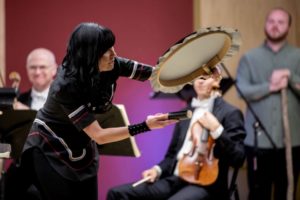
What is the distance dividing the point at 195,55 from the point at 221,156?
4.90ft

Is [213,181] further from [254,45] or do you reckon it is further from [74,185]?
[254,45]

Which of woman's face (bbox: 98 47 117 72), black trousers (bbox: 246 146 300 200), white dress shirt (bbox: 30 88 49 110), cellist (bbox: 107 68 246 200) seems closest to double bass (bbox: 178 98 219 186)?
cellist (bbox: 107 68 246 200)

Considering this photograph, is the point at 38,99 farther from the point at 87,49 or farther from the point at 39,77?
the point at 87,49

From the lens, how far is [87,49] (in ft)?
7.09

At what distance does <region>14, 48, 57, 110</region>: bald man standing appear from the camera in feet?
13.8

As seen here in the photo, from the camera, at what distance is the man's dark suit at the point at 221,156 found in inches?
139

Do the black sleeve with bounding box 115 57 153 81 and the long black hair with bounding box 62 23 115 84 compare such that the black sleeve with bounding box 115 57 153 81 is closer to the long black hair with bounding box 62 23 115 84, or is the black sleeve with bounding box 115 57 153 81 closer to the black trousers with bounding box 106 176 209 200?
the long black hair with bounding box 62 23 115 84

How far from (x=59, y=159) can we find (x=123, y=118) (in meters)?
0.58

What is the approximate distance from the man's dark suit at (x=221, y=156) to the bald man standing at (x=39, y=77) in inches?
37.7

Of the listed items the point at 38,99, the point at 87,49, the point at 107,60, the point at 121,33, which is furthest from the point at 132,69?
the point at 121,33

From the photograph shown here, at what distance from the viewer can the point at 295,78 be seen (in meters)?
4.24

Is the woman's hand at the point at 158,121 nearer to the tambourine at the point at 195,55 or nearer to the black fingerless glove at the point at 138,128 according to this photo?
the black fingerless glove at the point at 138,128

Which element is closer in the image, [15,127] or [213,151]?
[15,127]

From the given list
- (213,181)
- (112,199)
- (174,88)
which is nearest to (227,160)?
(213,181)
